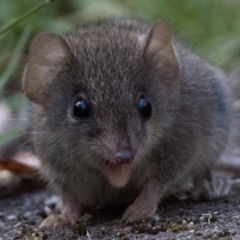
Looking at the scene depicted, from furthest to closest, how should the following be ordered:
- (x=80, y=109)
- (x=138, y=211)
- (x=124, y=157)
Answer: (x=138, y=211), (x=80, y=109), (x=124, y=157)

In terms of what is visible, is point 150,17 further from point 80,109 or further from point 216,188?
point 80,109

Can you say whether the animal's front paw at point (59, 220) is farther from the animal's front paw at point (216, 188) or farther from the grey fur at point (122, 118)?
the animal's front paw at point (216, 188)

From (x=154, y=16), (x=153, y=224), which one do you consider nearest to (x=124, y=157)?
(x=153, y=224)

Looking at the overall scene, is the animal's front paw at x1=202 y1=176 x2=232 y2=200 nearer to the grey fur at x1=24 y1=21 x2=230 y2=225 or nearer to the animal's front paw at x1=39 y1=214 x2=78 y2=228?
the grey fur at x1=24 y1=21 x2=230 y2=225

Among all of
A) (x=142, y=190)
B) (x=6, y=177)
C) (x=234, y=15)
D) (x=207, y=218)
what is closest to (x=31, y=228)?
(x=142, y=190)

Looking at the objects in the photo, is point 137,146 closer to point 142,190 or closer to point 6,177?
point 142,190

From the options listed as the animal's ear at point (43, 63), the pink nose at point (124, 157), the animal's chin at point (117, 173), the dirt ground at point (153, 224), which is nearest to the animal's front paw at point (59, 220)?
the dirt ground at point (153, 224)
